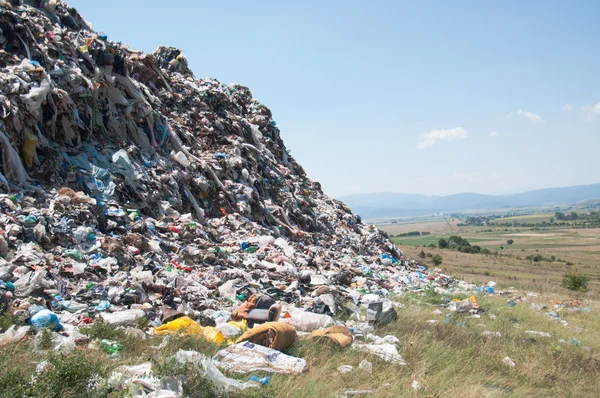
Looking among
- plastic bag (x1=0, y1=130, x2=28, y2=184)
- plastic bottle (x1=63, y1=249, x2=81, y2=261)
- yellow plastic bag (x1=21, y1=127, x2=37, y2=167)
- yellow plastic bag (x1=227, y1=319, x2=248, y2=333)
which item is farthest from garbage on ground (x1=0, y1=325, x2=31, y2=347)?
yellow plastic bag (x1=21, y1=127, x2=37, y2=167)

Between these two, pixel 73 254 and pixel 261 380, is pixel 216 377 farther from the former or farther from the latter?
pixel 73 254

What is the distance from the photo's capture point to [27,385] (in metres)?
2.95

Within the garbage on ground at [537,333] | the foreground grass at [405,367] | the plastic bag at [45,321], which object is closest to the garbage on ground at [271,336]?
the foreground grass at [405,367]

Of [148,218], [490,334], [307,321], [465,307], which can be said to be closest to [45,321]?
[307,321]

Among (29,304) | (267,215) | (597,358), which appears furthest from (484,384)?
(267,215)

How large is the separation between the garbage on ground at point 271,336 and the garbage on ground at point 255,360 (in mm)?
198

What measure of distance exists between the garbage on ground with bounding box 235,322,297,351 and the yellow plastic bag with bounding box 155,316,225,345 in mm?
481

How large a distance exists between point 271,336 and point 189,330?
1.13 meters

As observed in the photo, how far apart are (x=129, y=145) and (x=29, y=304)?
679cm

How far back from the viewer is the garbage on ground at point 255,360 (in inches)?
157

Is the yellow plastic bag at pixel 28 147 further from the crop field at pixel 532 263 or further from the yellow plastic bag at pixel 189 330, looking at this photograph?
the crop field at pixel 532 263

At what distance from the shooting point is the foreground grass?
312 cm

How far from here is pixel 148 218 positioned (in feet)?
31.7

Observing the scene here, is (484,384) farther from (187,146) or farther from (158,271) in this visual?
(187,146)
